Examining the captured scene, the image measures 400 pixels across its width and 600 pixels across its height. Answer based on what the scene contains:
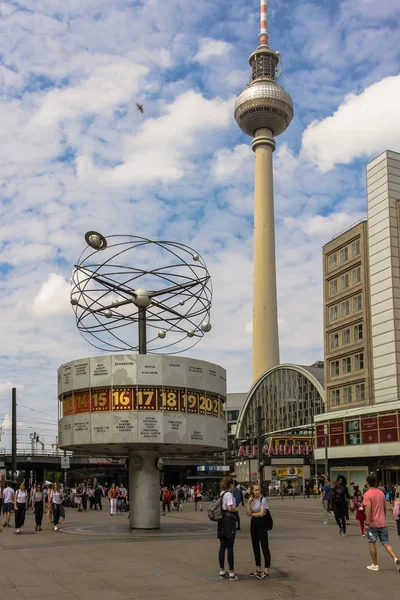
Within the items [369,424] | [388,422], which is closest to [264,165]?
[369,424]

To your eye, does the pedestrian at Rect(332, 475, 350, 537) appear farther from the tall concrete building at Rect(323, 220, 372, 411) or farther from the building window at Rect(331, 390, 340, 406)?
the building window at Rect(331, 390, 340, 406)

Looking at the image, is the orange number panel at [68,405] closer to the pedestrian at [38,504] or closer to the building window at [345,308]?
the pedestrian at [38,504]

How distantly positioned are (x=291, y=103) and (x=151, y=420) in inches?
4264

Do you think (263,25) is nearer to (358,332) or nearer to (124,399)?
(358,332)

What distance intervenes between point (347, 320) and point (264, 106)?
6365cm

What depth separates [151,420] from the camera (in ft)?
72.6

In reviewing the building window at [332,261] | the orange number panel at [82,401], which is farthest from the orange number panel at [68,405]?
the building window at [332,261]

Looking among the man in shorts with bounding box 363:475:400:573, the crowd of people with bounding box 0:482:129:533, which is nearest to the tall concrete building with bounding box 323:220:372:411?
the crowd of people with bounding box 0:482:129:533

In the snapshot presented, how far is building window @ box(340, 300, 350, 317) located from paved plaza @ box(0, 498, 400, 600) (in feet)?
144

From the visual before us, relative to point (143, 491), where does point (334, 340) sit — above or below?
above

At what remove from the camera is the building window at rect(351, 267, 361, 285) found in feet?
207

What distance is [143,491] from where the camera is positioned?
22984mm

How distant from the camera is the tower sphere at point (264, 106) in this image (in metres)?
118

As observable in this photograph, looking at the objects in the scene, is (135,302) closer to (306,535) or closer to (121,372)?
(121,372)
